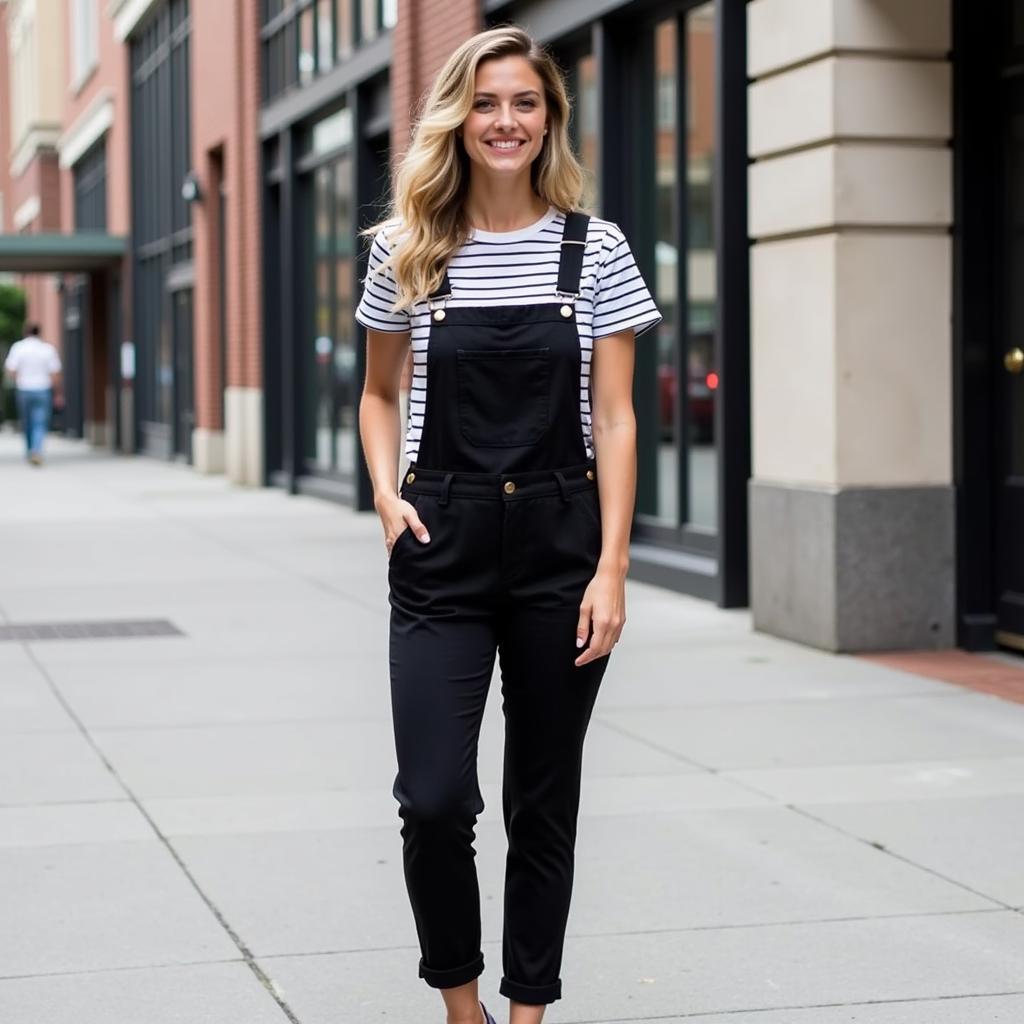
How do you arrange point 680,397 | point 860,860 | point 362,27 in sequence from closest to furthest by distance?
1. point 860,860
2. point 680,397
3. point 362,27

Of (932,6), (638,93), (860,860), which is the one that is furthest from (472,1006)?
(638,93)

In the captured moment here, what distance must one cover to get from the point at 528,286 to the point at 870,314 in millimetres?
5752

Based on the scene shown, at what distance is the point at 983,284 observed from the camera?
30.5 feet

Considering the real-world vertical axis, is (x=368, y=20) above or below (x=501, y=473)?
above

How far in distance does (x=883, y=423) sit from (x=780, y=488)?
68cm

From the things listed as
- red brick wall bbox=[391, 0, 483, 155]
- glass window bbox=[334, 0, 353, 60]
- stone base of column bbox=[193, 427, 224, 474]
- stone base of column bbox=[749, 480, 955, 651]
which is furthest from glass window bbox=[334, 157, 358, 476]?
stone base of column bbox=[749, 480, 955, 651]

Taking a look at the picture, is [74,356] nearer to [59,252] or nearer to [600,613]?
[59,252]

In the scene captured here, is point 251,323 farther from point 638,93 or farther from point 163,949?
point 163,949

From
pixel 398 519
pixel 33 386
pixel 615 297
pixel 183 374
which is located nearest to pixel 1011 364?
pixel 615 297

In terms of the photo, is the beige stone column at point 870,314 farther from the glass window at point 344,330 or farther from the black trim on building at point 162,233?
the black trim on building at point 162,233

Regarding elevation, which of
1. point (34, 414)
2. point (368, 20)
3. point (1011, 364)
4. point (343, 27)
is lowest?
point (34, 414)

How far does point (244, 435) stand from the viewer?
76.8ft

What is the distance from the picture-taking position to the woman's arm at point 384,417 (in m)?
3.75

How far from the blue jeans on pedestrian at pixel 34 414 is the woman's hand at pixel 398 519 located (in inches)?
989
